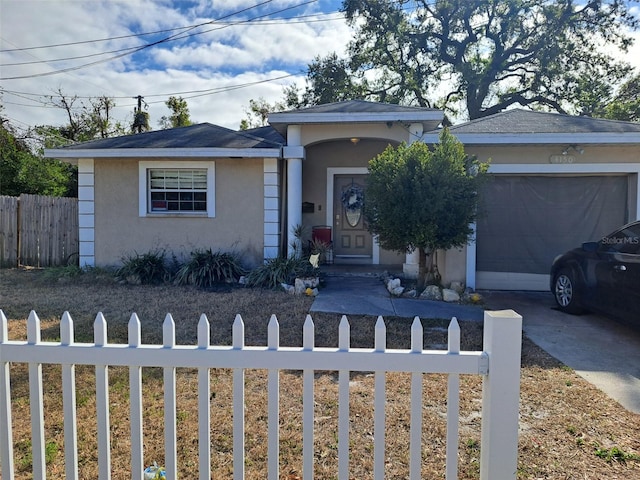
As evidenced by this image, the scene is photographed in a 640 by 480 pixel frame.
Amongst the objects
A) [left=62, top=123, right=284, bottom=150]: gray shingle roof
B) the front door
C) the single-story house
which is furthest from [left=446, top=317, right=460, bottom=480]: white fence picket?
the front door

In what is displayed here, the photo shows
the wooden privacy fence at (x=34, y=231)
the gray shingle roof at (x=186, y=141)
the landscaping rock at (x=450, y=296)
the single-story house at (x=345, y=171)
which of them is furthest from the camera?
the wooden privacy fence at (x=34, y=231)

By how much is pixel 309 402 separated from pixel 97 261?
8.93 meters

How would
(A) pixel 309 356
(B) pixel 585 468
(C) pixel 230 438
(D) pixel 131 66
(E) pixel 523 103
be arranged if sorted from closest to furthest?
(A) pixel 309 356
(B) pixel 585 468
(C) pixel 230 438
(D) pixel 131 66
(E) pixel 523 103

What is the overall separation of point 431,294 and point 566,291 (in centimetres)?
201

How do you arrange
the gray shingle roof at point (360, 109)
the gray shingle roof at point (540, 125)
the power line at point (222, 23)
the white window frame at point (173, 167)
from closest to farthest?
the gray shingle roof at point (540, 125) → the gray shingle roof at point (360, 109) → the white window frame at point (173, 167) → the power line at point (222, 23)

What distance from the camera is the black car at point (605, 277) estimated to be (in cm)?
489

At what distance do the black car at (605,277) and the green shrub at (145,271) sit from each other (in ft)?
23.5

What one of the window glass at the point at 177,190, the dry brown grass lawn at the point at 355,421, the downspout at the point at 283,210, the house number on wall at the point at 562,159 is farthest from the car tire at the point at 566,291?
the window glass at the point at 177,190

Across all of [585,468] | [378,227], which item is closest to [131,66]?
[378,227]

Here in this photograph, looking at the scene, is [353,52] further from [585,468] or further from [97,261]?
[585,468]

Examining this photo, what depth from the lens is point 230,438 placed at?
110 inches

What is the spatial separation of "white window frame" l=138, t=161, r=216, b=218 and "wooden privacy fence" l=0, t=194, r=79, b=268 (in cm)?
308

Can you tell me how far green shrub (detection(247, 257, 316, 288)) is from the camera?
25.6 ft

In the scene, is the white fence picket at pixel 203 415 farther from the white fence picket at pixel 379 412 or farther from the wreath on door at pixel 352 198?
the wreath on door at pixel 352 198
